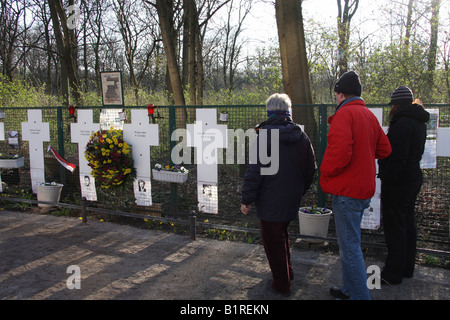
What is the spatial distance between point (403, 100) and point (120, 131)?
14.7ft

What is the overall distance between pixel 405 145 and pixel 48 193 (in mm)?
6268

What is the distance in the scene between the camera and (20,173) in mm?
8641

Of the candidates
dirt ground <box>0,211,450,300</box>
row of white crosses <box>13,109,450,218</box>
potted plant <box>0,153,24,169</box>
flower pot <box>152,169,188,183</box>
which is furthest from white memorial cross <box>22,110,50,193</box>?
flower pot <box>152,169,188,183</box>

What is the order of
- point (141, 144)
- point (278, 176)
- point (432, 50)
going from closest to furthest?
point (278, 176) → point (141, 144) → point (432, 50)

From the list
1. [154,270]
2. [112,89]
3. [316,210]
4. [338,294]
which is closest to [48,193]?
[112,89]

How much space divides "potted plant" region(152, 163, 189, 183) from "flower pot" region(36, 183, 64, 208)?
8.01 feet

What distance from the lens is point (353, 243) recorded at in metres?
3.41

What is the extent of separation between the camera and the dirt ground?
395 centimetres

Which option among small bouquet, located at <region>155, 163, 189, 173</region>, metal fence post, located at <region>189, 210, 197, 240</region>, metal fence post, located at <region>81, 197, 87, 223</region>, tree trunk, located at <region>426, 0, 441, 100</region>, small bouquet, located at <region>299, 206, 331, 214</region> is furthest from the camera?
tree trunk, located at <region>426, 0, 441, 100</region>

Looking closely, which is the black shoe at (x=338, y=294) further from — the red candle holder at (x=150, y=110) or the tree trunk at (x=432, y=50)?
the tree trunk at (x=432, y=50)

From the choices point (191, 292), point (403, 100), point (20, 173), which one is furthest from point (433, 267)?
point (20, 173)

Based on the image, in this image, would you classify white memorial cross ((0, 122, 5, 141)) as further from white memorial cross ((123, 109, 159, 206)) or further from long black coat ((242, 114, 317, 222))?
long black coat ((242, 114, 317, 222))

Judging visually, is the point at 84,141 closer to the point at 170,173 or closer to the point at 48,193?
the point at 48,193

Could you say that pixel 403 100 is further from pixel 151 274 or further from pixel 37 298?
pixel 37 298
